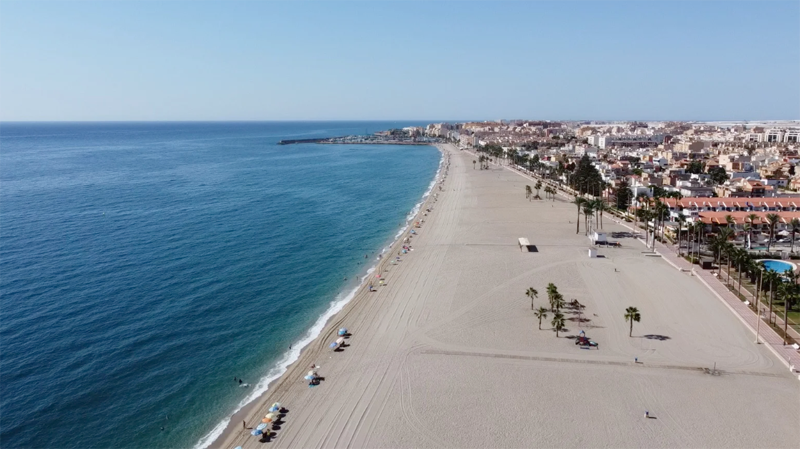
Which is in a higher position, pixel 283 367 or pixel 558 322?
Answer: pixel 558 322

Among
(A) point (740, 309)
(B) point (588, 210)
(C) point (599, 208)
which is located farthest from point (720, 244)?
(C) point (599, 208)

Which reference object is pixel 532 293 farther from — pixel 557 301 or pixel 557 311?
pixel 557 311

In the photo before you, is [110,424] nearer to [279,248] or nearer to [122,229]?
[279,248]

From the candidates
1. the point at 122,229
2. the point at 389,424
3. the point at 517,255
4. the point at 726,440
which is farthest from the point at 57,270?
the point at 726,440

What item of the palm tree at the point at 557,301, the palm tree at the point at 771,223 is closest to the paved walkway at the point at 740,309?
the palm tree at the point at 771,223

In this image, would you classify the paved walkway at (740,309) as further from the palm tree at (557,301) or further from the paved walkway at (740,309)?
the palm tree at (557,301)
